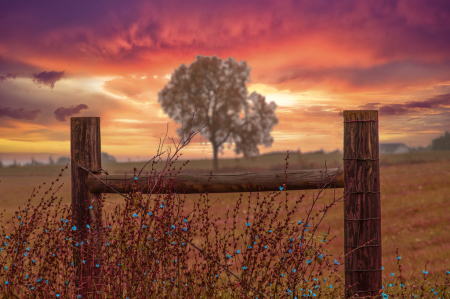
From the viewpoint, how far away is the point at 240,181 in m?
3.45

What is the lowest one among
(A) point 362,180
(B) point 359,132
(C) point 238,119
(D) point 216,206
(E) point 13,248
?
(D) point 216,206

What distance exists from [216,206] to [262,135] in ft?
50.7

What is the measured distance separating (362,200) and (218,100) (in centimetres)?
2445

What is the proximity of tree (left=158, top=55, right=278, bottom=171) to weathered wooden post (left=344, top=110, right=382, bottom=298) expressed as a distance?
2332 cm

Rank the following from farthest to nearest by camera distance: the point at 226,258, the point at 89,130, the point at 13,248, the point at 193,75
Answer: the point at 193,75 → the point at 89,130 → the point at 13,248 → the point at 226,258

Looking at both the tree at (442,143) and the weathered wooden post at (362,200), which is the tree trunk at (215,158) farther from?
the tree at (442,143)

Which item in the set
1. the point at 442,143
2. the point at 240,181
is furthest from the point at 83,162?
the point at 442,143

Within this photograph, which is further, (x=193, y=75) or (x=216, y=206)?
A: (x=193, y=75)

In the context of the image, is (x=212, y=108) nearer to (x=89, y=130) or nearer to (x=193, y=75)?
(x=193, y=75)

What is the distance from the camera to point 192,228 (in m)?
3.50

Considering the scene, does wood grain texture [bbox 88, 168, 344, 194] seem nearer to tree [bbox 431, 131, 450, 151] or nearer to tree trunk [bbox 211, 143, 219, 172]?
tree trunk [bbox 211, 143, 219, 172]

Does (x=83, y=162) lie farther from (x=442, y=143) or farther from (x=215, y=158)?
(x=442, y=143)

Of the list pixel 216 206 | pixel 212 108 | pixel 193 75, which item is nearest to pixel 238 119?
pixel 212 108

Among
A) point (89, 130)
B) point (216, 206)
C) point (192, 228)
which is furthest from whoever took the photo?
point (216, 206)
